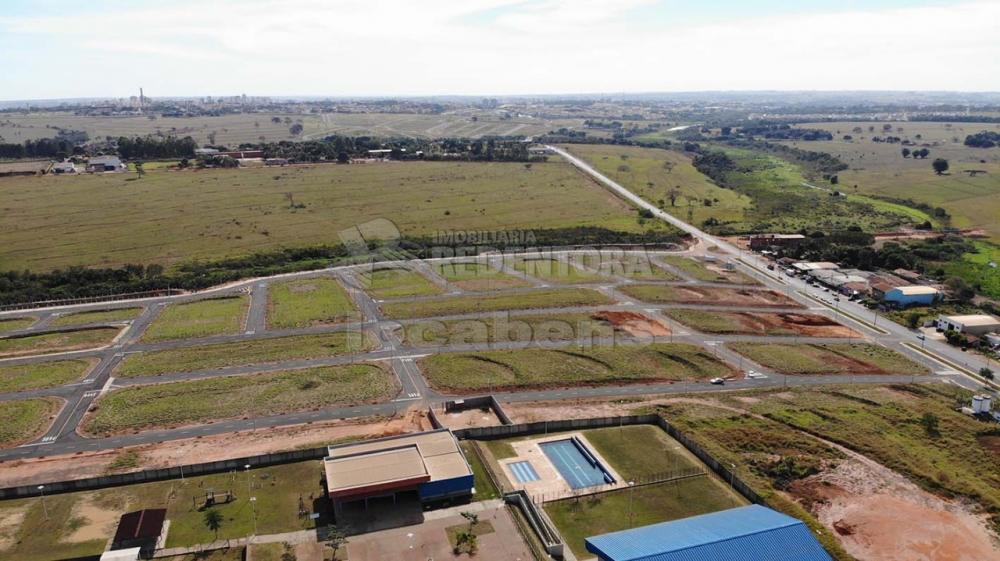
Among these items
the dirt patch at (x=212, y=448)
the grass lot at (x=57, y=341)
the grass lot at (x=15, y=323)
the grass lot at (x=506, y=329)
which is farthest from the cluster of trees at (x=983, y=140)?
the grass lot at (x=15, y=323)

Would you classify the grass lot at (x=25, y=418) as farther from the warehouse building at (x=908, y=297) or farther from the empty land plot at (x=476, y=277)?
the warehouse building at (x=908, y=297)

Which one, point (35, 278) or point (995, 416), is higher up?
point (35, 278)

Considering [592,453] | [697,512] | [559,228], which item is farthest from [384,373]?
[559,228]

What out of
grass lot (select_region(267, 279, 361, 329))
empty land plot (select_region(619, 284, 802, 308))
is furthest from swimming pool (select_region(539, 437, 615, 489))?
empty land plot (select_region(619, 284, 802, 308))

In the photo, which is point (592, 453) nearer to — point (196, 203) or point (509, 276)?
point (509, 276)

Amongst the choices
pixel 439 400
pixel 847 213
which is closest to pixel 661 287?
pixel 439 400

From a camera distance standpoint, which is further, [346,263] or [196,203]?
[196,203]

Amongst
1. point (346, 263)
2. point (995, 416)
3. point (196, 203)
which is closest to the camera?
point (995, 416)

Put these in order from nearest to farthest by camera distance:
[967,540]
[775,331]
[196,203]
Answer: [967,540] → [775,331] → [196,203]

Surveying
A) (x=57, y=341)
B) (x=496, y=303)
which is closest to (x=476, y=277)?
(x=496, y=303)
